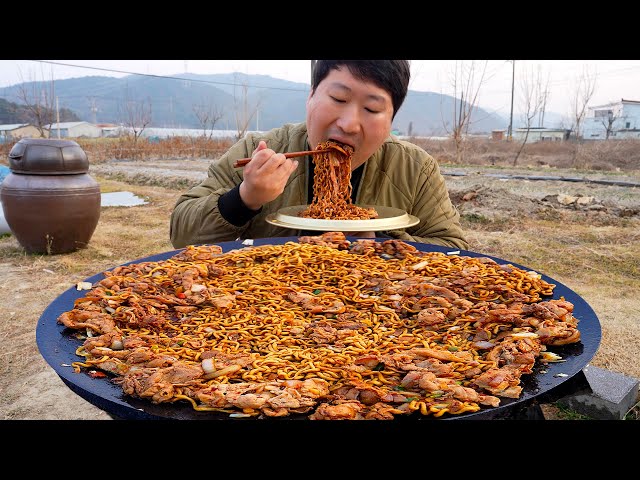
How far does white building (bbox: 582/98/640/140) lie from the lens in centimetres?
3722

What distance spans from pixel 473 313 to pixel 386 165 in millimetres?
2348

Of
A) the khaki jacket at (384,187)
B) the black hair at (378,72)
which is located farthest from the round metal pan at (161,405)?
the khaki jacket at (384,187)

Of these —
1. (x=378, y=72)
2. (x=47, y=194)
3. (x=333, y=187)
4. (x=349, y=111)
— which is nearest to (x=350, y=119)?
(x=349, y=111)

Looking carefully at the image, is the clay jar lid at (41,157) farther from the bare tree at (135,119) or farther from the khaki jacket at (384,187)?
the bare tree at (135,119)

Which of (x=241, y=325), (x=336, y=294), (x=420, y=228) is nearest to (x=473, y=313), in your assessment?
(x=336, y=294)

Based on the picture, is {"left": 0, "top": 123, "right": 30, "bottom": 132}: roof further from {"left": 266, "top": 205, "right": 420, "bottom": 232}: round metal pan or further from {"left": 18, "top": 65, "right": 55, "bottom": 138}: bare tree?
{"left": 266, "top": 205, "right": 420, "bottom": 232}: round metal pan

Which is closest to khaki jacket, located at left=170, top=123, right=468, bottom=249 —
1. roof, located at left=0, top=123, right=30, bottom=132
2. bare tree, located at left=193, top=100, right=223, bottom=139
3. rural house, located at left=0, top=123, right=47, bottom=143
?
bare tree, located at left=193, top=100, right=223, bottom=139

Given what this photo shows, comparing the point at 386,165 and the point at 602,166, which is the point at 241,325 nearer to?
the point at 386,165

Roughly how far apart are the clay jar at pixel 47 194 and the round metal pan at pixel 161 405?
7453mm

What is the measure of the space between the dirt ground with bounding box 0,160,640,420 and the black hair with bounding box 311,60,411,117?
10.3 ft

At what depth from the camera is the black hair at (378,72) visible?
132 inches

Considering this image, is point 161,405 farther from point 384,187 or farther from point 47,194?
point 47,194

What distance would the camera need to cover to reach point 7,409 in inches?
180

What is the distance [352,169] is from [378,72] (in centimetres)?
94
